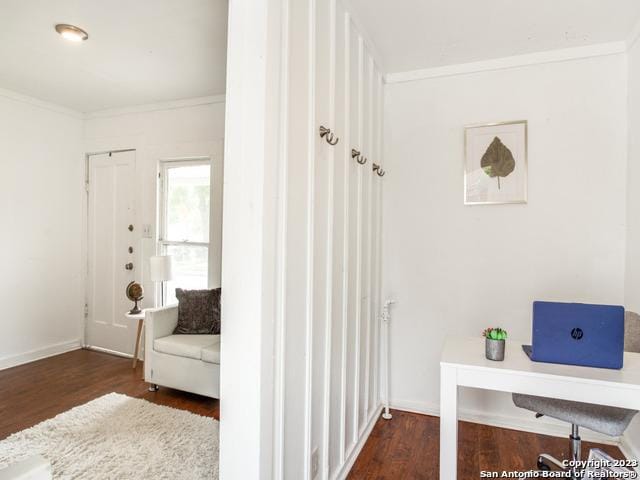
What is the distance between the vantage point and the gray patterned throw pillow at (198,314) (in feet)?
10.4

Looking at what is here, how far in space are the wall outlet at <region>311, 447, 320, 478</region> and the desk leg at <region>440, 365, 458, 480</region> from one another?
0.52 m

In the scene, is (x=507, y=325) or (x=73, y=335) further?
(x=73, y=335)

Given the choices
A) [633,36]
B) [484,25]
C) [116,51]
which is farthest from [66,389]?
[633,36]

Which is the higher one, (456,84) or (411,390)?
(456,84)

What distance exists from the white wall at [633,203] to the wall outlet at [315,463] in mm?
1784

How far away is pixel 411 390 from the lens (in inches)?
110

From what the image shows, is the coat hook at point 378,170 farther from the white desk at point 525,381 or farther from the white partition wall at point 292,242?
the white desk at point 525,381

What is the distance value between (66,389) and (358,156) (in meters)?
2.98

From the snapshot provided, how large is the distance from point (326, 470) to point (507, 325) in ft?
5.13

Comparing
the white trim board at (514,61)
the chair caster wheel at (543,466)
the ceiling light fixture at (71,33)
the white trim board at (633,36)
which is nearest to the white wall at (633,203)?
the white trim board at (633,36)

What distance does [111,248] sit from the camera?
402cm

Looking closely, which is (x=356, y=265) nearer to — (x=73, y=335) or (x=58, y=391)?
(x=58, y=391)

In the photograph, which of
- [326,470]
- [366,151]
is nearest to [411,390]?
[326,470]

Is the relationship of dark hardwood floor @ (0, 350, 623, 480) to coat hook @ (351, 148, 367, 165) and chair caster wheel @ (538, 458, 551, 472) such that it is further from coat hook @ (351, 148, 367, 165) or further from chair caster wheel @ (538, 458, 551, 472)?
coat hook @ (351, 148, 367, 165)
